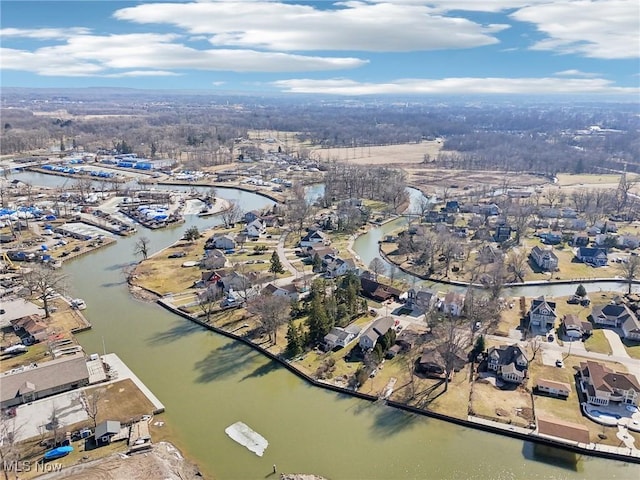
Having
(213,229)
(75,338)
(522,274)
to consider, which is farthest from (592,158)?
(75,338)

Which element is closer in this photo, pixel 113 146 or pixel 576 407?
pixel 576 407

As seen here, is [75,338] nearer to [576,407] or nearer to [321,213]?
[576,407]

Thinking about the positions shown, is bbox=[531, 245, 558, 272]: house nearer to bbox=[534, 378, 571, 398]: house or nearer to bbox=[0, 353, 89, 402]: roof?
bbox=[534, 378, 571, 398]: house

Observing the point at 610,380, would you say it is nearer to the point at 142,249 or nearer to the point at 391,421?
the point at 391,421

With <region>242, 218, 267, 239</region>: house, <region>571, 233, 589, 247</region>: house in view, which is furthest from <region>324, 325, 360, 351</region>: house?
<region>571, 233, 589, 247</region>: house

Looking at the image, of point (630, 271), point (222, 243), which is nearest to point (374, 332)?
point (222, 243)

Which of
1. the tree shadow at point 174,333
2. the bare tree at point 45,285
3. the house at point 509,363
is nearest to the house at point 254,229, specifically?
the bare tree at point 45,285

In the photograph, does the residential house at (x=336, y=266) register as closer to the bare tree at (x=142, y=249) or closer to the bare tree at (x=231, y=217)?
the bare tree at (x=142, y=249)
